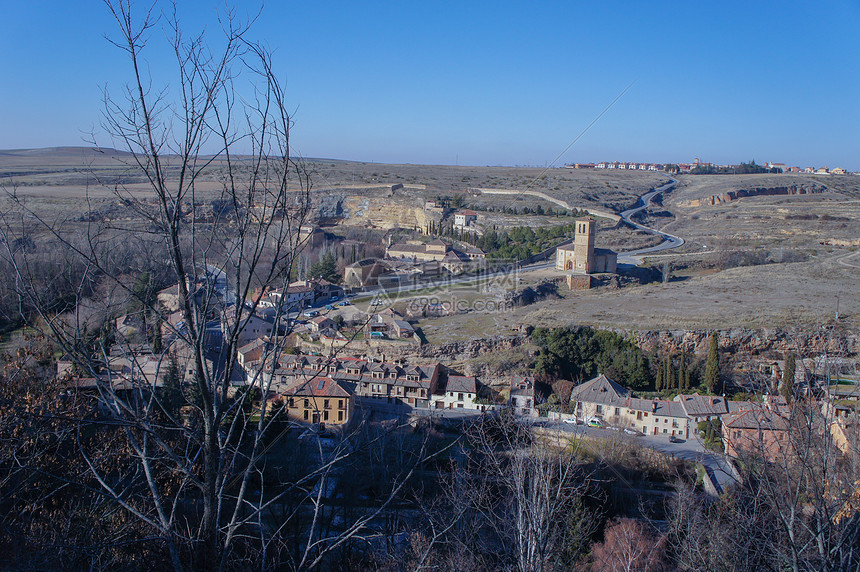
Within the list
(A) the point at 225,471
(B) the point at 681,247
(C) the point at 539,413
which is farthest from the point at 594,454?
(B) the point at 681,247

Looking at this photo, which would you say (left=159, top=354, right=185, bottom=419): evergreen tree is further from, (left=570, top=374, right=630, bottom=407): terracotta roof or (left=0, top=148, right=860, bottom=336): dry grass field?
(left=570, top=374, right=630, bottom=407): terracotta roof

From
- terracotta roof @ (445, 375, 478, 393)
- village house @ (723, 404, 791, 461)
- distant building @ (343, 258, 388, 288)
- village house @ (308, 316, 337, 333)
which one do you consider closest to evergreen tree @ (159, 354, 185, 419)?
village house @ (723, 404, 791, 461)

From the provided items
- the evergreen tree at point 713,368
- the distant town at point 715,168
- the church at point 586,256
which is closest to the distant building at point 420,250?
the church at point 586,256

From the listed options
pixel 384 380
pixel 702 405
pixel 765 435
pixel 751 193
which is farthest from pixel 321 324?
pixel 751 193

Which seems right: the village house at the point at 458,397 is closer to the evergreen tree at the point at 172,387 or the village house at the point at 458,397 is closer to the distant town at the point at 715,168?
the evergreen tree at the point at 172,387

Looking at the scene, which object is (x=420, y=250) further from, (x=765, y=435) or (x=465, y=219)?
(x=765, y=435)
